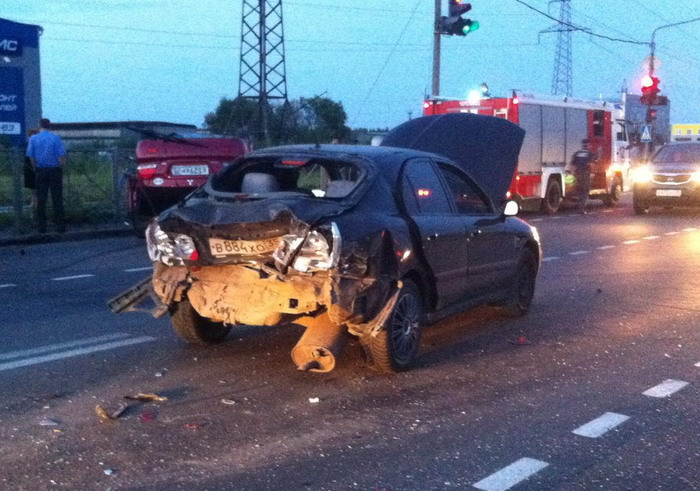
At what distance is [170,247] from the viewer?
7.37 m

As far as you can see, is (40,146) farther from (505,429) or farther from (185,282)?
(505,429)

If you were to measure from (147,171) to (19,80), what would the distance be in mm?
4630

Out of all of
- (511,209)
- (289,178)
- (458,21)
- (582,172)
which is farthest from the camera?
(582,172)

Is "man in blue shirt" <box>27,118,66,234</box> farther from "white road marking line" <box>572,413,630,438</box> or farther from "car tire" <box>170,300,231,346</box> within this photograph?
"white road marking line" <box>572,413,630,438</box>

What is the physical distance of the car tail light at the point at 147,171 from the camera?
1636cm

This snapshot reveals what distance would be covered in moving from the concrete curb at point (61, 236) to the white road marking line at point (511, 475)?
1272cm

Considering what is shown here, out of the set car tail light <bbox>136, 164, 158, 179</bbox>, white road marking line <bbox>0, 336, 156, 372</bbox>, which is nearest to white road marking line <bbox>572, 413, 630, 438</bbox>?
white road marking line <bbox>0, 336, 156, 372</bbox>

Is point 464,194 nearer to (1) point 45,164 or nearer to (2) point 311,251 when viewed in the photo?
(2) point 311,251

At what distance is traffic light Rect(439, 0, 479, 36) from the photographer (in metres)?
22.9

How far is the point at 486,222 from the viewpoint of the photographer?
8.91 metres

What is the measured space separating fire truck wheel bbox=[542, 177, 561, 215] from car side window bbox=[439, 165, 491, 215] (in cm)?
1609

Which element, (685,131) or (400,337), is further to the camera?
(685,131)

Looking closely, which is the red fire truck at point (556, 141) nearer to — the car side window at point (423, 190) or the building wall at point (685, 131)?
the car side window at point (423, 190)

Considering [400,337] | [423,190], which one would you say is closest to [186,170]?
[423,190]
